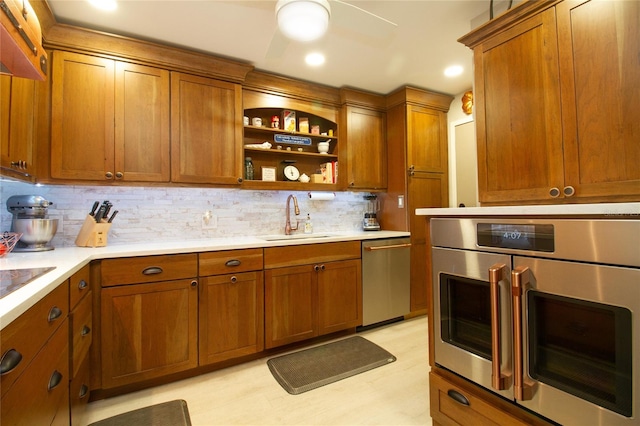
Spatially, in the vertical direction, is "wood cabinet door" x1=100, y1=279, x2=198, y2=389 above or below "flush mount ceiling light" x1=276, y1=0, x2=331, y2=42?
below

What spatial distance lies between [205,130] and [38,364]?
190 cm

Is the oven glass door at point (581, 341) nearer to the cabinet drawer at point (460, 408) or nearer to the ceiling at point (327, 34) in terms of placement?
the cabinet drawer at point (460, 408)

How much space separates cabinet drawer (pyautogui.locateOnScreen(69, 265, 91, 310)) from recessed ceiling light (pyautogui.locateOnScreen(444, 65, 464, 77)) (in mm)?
3287

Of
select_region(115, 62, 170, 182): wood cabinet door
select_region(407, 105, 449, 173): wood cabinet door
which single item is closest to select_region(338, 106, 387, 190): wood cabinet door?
select_region(407, 105, 449, 173): wood cabinet door

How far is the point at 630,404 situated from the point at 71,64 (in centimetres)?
336

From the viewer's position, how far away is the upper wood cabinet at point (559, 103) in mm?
1345

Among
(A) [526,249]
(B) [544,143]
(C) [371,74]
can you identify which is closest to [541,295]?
(A) [526,249]

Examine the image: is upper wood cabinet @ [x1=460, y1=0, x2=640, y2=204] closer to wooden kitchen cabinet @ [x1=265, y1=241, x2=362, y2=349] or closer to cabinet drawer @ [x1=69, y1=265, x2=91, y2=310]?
wooden kitchen cabinet @ [x1=265, y1=241, x2=362, y2=349]

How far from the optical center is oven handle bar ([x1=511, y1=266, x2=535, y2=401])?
3.67 ft

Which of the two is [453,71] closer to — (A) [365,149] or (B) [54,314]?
(A) [365,149]

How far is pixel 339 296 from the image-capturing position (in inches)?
107

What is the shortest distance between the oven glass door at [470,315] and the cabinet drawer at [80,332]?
1.77 meters

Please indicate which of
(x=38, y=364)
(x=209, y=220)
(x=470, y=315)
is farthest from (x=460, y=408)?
(x=209, y=220)

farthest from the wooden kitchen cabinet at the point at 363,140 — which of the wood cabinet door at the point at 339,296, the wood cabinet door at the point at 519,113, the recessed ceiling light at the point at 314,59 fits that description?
the wood cabinet door at the point at 519,113
